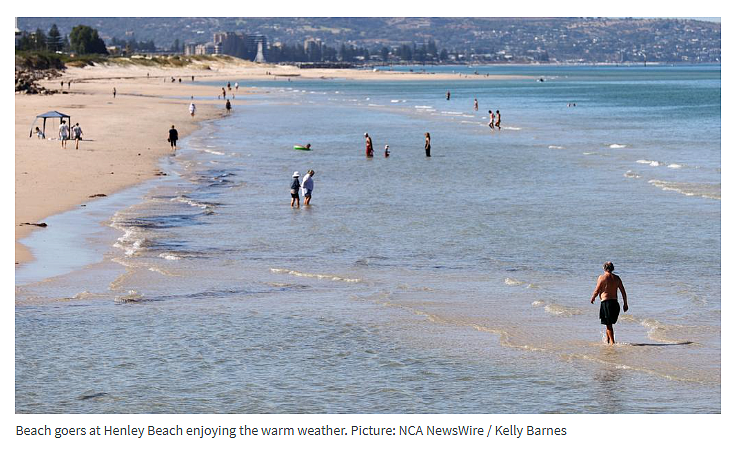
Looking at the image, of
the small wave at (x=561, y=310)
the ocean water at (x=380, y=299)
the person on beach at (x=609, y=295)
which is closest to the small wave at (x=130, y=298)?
the ocean water at (x=380, y=299)

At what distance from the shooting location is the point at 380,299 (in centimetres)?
2353

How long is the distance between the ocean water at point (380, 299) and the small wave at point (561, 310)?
0.15 ft

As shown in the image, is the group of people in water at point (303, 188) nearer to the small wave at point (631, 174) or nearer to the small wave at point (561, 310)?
the small wave at point (561, 310)

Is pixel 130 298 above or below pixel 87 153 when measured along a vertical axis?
below

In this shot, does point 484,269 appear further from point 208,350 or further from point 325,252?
point 208,350

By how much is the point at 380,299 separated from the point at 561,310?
4141 millimetres

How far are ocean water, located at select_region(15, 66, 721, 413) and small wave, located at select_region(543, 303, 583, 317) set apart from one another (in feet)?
0.15

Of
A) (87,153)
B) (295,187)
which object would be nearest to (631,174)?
(295,187)

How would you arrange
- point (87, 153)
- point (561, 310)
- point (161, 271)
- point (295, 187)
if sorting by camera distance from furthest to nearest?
point (87, 153)
point (295, 187)
point (161, 271)
point (561, 310)

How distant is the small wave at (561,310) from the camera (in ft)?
72.9

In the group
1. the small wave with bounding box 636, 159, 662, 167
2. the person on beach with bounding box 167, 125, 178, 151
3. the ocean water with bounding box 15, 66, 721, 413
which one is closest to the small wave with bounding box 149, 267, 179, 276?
the ocean water with bounding box 15, 66, 721, 413

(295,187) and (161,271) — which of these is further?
(295,187)

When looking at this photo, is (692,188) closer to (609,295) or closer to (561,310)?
(561,310)
